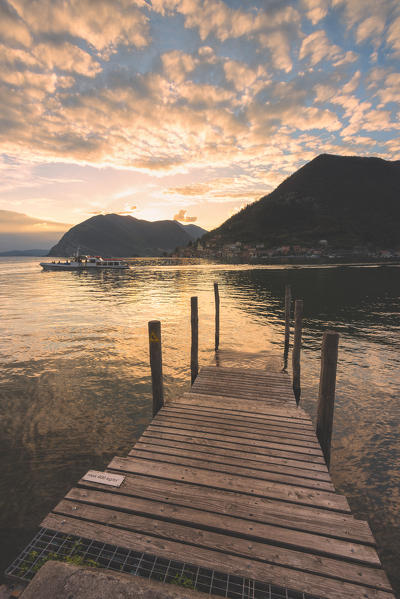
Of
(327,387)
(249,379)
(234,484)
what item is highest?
(327,387)

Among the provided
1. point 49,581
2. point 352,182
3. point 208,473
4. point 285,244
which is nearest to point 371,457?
point 208,473

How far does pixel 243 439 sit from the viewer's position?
225 inches

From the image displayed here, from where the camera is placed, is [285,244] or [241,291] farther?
[285,244]

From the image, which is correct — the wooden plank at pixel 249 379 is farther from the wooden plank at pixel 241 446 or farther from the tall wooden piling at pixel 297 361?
the wooden plank at pixel 241 446

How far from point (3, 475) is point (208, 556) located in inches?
260

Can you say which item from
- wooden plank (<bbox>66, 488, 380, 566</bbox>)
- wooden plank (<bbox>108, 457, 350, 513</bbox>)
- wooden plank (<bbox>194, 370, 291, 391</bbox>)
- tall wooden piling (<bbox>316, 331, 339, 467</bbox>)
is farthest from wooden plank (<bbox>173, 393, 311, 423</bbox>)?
wooden plank (<bbox>66, 488, 380, 566</bbox>)

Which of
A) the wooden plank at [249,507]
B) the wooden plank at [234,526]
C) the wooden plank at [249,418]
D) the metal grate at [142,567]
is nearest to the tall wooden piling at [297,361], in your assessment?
the wooden plank at [249,418]

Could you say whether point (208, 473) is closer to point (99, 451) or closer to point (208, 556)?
point (208, 556)

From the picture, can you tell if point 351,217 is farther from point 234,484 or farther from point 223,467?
point 234,484

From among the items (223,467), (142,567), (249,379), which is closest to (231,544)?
(142,567)

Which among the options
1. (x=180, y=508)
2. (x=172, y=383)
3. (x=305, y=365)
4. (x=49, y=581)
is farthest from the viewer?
(x=305, y=365)

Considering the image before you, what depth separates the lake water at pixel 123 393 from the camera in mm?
6488

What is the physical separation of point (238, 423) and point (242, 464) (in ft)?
5.28

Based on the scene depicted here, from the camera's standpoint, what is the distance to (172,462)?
15.8ft
